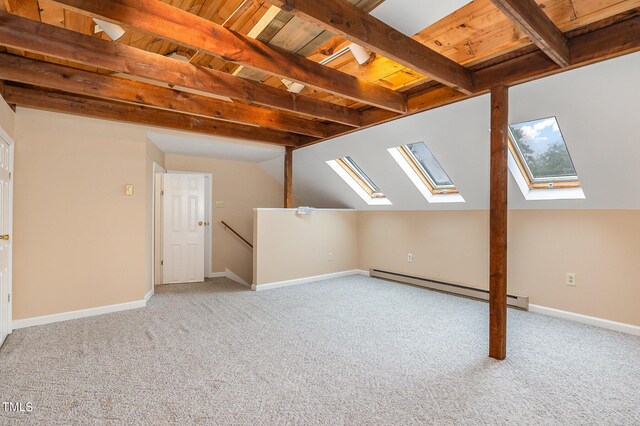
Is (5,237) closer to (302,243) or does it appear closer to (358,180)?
(302,243)

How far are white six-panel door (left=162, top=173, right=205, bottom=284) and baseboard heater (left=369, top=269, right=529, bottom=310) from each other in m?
2.97

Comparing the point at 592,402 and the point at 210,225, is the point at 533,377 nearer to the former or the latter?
the point at 592,402

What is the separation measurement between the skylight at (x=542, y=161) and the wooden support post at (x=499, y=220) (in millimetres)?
810

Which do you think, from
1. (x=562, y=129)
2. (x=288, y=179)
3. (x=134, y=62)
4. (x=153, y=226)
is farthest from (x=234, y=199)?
(x=562, y=129)

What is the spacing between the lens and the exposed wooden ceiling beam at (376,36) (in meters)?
1.69

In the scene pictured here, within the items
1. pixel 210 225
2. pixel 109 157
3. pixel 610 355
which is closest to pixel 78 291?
pixel 109 157

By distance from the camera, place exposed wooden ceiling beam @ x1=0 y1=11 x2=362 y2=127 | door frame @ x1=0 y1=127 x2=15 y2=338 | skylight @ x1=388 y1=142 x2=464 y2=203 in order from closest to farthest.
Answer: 1. exposed wooden ceiling beam @ x1=0 y1=11 x2=362 y2=127
2. door frame @ x1=0 y1=127 x2=15 y2=338
3. skylight @ x1=388 y1=142 x2=464 y2=203

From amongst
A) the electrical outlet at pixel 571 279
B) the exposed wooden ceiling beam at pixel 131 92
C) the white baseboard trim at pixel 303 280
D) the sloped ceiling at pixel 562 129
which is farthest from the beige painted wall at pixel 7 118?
the electrical outlet at pixel 571 279

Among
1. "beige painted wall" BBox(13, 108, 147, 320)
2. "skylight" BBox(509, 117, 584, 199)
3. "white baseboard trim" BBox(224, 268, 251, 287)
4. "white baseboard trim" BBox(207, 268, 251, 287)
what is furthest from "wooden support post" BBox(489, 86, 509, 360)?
"white baseboard trim" BBox(224, 268, 251, 287)

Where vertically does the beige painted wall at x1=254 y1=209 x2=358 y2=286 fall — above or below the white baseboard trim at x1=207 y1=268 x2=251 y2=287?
above

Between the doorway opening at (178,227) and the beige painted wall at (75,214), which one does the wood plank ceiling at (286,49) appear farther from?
the doorway opening at (178,227)

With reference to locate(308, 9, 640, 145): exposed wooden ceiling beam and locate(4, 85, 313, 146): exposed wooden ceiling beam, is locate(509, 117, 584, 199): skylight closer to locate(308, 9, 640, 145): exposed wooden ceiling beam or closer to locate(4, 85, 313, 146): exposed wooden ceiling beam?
locate(308, 9, 640, 145): exposed wooden ceiling beam

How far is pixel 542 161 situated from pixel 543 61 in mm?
1393

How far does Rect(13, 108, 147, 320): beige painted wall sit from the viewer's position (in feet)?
10.9
